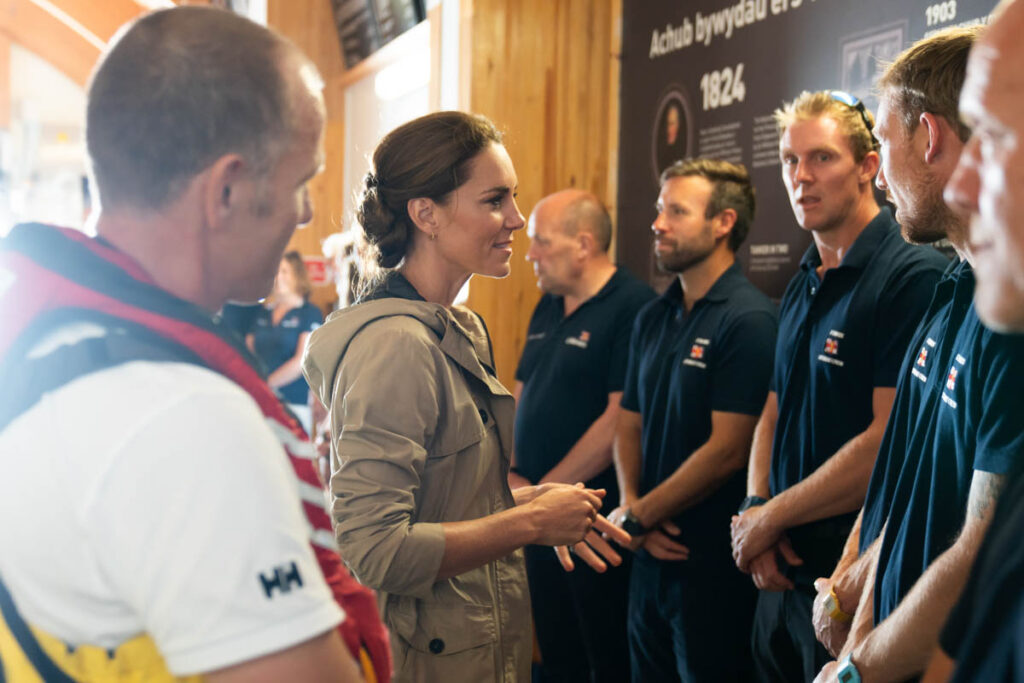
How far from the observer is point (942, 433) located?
1521 millimetres

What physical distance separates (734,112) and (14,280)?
292cm

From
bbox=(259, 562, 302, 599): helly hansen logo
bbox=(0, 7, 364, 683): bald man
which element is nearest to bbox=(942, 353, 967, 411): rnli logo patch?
bbox=(0, 7, 364, 683): bald man

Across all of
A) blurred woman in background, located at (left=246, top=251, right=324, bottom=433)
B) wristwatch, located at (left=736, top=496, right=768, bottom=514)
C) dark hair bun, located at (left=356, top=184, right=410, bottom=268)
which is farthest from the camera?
blurred woman in background, located at (left=246, top=251, right=324, bottom=433)

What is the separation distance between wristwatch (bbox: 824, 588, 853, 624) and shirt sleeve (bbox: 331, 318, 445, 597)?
0.87 meters

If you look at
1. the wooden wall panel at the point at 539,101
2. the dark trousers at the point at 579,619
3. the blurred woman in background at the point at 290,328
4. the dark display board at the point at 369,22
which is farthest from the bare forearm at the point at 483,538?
the blurred woman in background at the point at 290,328

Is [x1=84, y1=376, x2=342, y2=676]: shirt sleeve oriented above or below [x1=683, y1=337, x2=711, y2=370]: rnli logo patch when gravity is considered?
below

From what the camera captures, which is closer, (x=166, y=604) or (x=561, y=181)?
(x=166, y=604)

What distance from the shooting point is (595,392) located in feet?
11.1

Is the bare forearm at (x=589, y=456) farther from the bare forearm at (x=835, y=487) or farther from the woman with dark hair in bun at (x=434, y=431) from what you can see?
the woman with dark hair in bun at (x=434, y=431)

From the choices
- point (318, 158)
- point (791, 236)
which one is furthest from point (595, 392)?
point (318, 158)

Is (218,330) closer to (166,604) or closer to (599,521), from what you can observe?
(166,604)

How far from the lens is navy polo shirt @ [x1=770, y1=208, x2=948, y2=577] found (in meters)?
Result: 2.20

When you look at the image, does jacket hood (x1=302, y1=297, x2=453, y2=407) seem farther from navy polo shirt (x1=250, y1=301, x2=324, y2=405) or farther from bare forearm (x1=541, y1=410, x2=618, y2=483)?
navy polo shirt (x1=250, y1=301, x2=324, y2=405)

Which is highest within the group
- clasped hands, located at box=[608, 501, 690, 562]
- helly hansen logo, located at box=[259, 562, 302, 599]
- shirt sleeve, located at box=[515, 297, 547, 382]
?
shirt sleeve, located at box=[515, 297, 547, 382]
